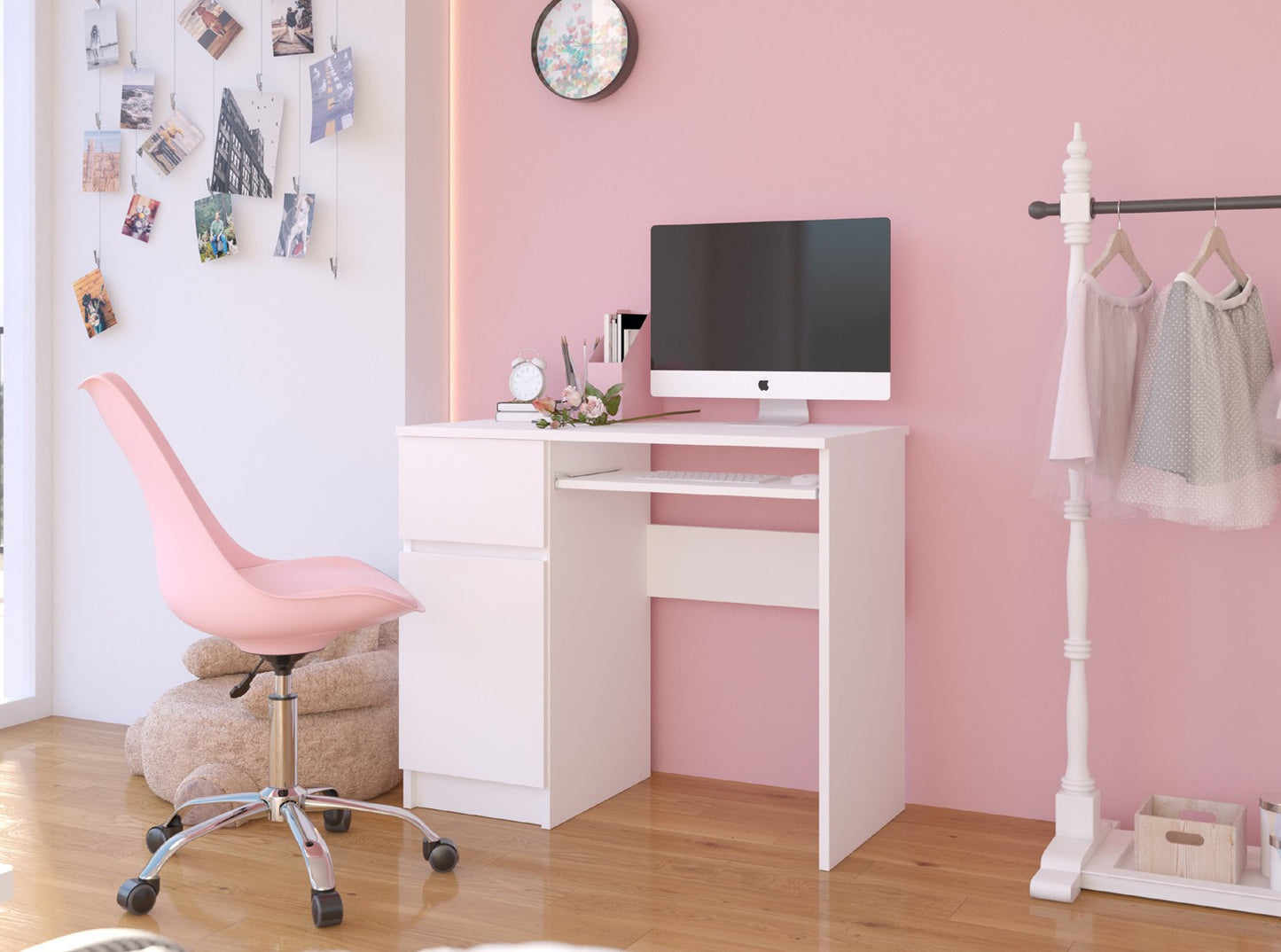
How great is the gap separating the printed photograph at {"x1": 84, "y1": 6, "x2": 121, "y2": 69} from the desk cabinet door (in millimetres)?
1849

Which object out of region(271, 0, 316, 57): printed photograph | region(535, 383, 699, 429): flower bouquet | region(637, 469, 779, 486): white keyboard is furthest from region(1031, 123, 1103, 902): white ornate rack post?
region(271, 0, 316, 57): printed photograph

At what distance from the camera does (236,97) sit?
371 cm

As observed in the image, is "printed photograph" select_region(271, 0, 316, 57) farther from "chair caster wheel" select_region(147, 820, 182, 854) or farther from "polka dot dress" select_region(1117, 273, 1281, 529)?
"polka dot dress" select_region(1117, 273, 1281, 529)

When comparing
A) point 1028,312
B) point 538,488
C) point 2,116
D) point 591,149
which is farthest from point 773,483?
point 2,116

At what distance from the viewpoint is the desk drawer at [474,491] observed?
2.94 meters

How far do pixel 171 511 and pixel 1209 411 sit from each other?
6.39 feet

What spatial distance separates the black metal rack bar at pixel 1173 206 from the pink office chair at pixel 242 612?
148cm

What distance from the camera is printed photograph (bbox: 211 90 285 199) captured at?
3662 millimetres

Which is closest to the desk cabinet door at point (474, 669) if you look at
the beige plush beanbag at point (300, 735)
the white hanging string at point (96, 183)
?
the beige plush beanbag at point (300, 735)

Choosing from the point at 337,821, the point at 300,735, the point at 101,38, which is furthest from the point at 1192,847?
the point at 101,38

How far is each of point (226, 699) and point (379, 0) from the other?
181cm

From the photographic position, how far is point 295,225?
365 centimetres

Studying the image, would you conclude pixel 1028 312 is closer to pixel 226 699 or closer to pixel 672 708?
pixel 672 708

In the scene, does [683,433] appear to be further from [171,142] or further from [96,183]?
[96,183]
